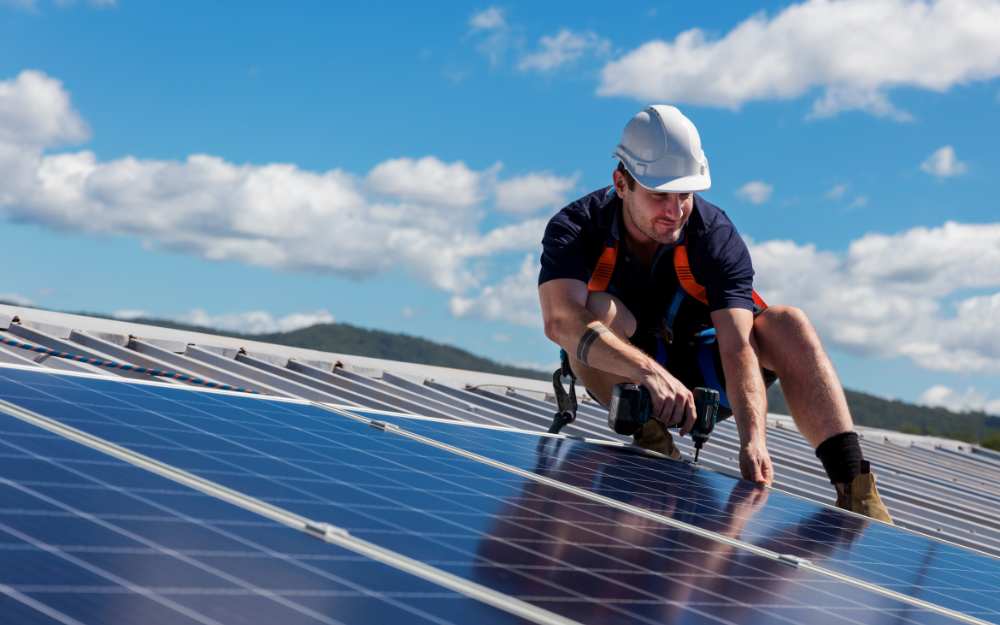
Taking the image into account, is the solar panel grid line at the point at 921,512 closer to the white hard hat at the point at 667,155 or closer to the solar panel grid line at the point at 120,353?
the white hard hat at the point at 667,155

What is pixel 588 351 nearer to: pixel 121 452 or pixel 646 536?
pixel 646 536

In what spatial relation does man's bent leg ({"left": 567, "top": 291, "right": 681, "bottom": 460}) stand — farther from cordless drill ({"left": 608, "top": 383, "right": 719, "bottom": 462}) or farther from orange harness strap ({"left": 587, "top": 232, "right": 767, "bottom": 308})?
cordless drill ({"left": 608, "top": 383, "right": 719, "bottom": 462})

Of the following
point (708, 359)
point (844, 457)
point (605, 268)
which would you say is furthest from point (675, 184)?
point (844, 457)

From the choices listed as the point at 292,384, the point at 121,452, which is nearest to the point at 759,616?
the point at 121,452

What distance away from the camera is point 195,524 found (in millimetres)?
2010

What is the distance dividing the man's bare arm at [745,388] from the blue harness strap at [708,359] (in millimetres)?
415

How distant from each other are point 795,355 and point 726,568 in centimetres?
325

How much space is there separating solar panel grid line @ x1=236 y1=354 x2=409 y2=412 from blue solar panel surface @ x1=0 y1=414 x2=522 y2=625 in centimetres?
505

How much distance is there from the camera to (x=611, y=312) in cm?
610

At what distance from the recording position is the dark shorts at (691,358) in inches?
252

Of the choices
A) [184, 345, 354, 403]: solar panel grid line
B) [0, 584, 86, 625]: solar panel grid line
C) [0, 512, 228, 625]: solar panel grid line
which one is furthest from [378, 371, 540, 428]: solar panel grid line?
[0, 584, 86, 625]: solar panel grid line

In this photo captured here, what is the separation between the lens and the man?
559 cm

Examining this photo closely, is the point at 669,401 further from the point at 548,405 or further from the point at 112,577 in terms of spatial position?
the point at 548,405

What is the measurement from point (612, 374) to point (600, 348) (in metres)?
0.46
